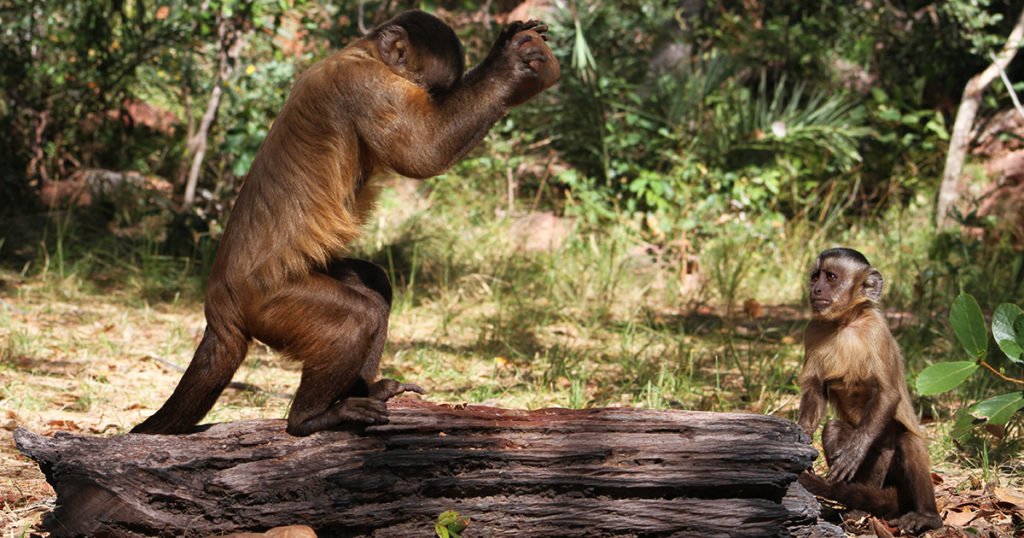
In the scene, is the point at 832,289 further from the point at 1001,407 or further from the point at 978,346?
the point at 1001,407

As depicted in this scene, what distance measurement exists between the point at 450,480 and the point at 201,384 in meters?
1.05

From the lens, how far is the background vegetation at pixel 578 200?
5984mm

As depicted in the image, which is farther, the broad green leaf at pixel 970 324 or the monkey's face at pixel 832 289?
the monkey's face at pixel 832 289

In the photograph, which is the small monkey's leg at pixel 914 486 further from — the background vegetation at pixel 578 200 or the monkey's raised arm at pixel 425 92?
the monkey's raised arm at pixel 425 92

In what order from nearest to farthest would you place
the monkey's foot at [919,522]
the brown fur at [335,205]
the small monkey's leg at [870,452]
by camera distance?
the brown fur at [335,205]
the monkey's foot at [919,522]
the small monkey's leg at [870,452]

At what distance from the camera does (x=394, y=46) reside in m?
3.71

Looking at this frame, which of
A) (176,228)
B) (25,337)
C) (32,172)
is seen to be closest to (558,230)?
(176,228)

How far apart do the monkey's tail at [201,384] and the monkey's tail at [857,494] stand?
227cm

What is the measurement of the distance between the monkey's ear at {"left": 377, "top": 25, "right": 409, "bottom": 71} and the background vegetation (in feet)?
7.19

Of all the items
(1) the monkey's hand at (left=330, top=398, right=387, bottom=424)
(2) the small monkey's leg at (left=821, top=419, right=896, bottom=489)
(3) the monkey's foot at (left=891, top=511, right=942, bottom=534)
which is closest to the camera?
(1) the monkey's hand at (left=330, top=398, right=387, bottom=424)

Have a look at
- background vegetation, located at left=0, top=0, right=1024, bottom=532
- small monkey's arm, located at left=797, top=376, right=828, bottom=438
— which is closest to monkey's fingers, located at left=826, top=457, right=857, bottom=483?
small monkey's arm, located at left=797, top=376, right=828, bottom=438

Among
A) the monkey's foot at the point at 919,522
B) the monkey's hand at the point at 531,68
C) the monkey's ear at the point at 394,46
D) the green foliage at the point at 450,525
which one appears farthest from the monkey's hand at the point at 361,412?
the monkey's foot at the point at 919,522

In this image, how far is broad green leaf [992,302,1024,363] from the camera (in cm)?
348

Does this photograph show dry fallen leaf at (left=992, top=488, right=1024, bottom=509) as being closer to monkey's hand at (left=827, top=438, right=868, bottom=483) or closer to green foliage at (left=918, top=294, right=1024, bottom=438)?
green foliage at (left=918, top=294, right=1024, bottom=438)
